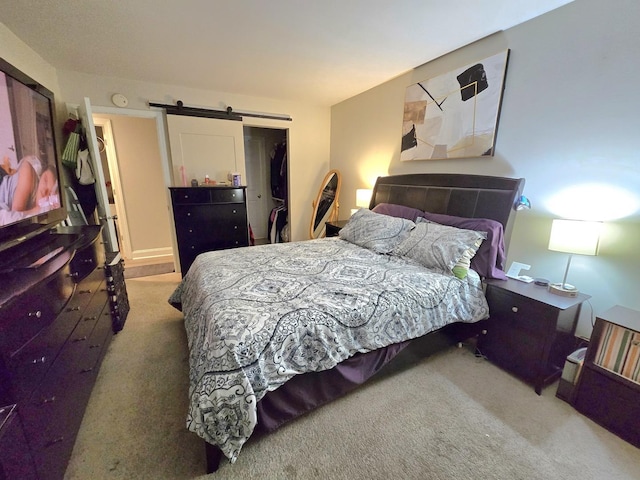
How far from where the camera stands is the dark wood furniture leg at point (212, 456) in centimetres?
117

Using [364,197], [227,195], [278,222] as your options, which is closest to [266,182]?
[278,222]

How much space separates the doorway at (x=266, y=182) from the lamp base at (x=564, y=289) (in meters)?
3.55

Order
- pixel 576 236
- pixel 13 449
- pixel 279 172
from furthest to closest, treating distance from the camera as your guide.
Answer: pixel 279 172 → pixel 576 236 → pixel 13 449

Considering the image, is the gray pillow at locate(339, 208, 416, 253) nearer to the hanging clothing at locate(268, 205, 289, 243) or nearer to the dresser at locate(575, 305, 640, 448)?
the dresser at locate(575, 305, 640, 448)

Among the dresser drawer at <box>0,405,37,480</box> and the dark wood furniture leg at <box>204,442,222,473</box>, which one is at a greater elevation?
the dresser drawer at <box>0,405,37,480</box>

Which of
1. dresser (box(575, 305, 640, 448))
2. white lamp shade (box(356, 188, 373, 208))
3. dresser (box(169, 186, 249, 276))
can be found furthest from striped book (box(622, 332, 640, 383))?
dresser (box(169, 186, 249, 276))

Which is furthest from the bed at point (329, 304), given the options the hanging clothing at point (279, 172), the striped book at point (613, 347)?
the hanging clothing at point (279, 172)

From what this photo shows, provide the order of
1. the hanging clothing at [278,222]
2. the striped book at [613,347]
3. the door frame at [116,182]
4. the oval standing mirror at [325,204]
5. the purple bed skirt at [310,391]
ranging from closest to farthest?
1. the purple bed skirt at [310,391]
2. the striped book at [613,347]
3. the door frame at [116,182]
4. the oval standing mirror at [325,204]
5. the hanging clothing at [278,222]

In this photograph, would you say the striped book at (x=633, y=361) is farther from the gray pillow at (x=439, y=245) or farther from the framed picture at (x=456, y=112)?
the framed picture at (x=456, y=112)

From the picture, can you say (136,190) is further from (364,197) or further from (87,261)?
(364,197)

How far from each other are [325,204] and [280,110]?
153cm

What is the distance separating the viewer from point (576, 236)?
163 centimetres

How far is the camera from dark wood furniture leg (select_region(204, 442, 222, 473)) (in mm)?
1175

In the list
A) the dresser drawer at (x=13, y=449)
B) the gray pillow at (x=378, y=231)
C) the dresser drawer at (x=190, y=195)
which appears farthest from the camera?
the dresser drawer at (x=190, y=195)
